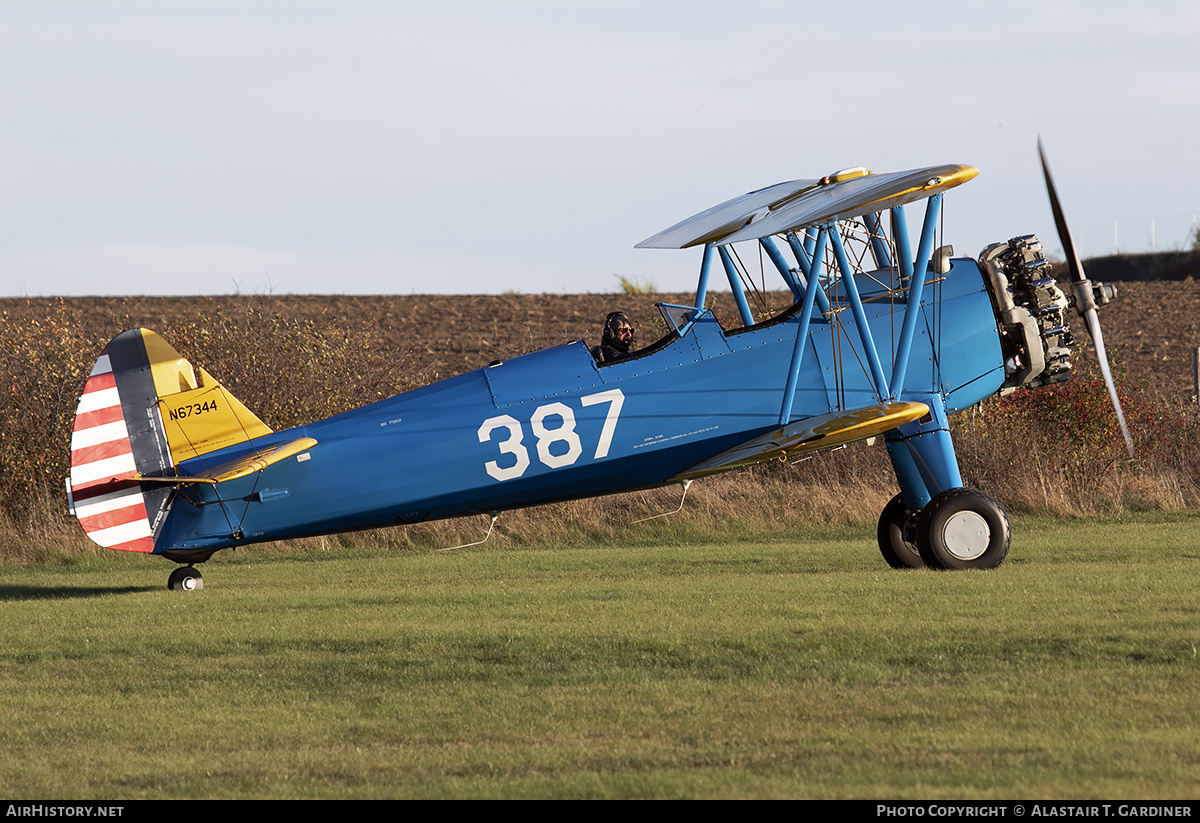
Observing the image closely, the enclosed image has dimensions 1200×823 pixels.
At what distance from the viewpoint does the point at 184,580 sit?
10.9 meters

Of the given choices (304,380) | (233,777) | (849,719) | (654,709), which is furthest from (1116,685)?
(304,380)

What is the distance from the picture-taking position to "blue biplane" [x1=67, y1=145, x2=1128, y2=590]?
10008mm

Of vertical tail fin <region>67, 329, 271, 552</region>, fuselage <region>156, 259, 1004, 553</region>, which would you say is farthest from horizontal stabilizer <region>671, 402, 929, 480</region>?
vertical tail fin <region>67, 329, 271, 552</region>

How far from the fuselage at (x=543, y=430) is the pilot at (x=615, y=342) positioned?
119mm

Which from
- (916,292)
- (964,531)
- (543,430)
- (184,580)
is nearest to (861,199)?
(916,292)

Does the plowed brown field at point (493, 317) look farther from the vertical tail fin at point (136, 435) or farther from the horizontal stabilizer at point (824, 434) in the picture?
the horizontal stabilizer at point (824, 434)

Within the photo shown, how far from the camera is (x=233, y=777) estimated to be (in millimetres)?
5047

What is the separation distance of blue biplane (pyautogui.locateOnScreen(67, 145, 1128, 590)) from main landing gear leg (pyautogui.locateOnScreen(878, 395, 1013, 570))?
1 cm

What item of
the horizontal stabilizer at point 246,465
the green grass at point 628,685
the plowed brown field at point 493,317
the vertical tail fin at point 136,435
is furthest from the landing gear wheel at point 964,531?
the plowed brown field at point 493,317

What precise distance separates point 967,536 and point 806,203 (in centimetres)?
281

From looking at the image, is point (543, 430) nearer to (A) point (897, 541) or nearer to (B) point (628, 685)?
(A) point (897, 541)

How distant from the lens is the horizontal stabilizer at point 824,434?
917 cm

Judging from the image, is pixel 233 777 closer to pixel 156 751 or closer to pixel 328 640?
pixel 156 751
